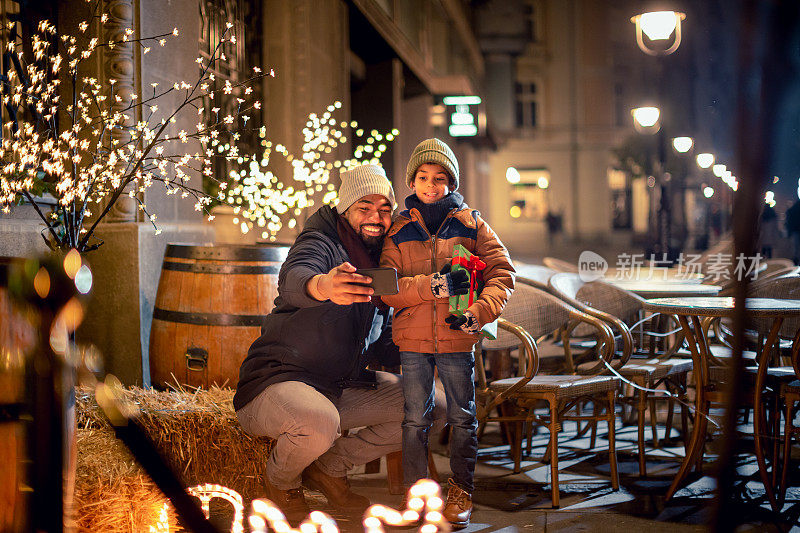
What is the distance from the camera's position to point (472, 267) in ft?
10.9

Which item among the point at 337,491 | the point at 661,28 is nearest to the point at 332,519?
the point at 337,491

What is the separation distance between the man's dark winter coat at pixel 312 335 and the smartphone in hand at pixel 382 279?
1.03 ft

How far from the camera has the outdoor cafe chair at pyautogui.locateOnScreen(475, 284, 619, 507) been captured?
3.74 metres

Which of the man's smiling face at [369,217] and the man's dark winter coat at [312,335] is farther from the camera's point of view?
the man's smiling face at [369,217]

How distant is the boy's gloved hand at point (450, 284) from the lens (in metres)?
3.25

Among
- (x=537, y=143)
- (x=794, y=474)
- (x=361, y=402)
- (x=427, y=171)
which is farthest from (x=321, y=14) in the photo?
(x=537, y=143)

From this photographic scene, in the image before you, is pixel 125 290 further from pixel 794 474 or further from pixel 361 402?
pixel 794 474

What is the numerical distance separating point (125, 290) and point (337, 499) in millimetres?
2065

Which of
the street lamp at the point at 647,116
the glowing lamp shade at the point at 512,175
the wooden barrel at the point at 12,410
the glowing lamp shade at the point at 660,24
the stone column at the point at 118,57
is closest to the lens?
the wooden barrel at the point at 12,410

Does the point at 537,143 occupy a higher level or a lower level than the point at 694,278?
higher

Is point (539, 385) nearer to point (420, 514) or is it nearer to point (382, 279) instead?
point (420, 514)

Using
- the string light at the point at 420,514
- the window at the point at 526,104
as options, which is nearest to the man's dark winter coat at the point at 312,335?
the string light at the point at 420,514

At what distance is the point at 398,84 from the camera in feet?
37.0

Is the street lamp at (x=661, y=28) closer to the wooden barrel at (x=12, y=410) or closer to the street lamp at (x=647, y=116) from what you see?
the street lamp at (x=647, y=116)
